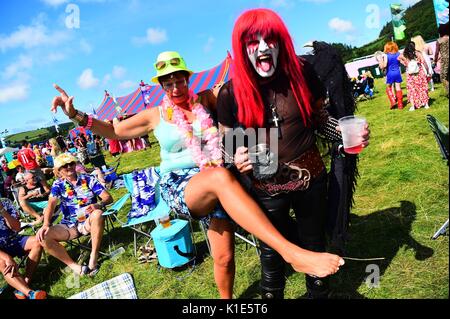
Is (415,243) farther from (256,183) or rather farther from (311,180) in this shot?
(256,183)

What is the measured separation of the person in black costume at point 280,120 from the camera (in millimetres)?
1748

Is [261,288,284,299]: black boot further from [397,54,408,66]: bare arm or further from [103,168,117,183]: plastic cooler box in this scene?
[397,54,408,66]: bare arm

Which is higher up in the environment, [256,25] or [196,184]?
[256,25]

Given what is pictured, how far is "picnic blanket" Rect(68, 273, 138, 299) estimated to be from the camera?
2.78 meters

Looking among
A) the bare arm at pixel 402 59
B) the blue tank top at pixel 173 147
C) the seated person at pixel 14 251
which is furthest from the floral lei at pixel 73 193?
the bare arm at pixel 402 59

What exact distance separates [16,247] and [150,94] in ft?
51.5

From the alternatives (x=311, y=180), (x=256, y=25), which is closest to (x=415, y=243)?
(x=311, y=180)

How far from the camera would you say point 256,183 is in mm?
1966

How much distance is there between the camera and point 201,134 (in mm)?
2322

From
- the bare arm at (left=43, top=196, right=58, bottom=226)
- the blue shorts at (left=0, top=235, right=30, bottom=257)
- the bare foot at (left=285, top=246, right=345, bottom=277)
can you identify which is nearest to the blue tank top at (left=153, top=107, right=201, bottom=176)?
the bare foot at (left=285, top=246, right=345, bottom=277)

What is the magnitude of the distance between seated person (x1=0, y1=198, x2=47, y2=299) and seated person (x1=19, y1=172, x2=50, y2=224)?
1471mm

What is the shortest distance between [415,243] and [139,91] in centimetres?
1878

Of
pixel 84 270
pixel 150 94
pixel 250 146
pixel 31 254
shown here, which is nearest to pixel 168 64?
pixel 250 146

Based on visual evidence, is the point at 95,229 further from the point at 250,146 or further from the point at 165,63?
the point at 250,146
